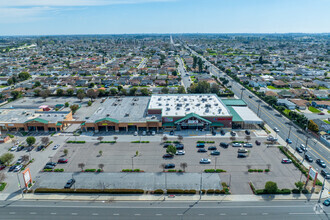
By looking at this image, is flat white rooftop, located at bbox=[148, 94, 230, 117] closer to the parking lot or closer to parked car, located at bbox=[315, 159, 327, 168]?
the parking lot

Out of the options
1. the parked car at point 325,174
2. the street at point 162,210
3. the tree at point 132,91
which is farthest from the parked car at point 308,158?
the tree at point 132,91

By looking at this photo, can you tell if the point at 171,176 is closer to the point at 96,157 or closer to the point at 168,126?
the point at 96,157

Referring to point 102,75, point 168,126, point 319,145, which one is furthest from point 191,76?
point 319,145

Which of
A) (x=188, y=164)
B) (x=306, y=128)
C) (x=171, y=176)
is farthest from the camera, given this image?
Answer: (x=306, y=128)

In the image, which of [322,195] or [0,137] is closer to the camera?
[322,195]

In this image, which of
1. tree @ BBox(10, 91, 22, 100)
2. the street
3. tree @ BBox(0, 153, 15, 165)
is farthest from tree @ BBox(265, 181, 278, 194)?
tree @ BBox(10, 91, 22, 100)

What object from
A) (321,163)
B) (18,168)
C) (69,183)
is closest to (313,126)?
(321,163)
